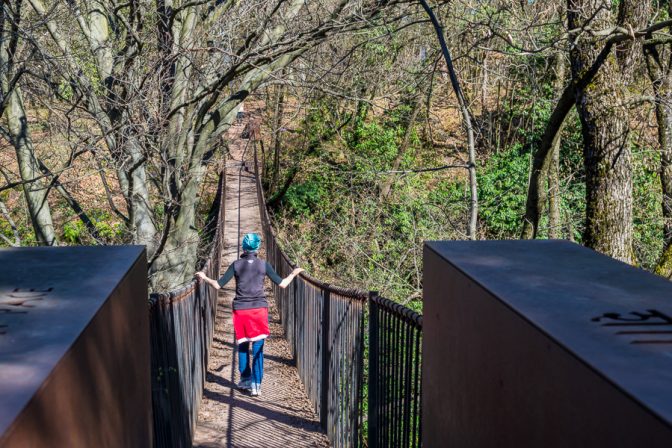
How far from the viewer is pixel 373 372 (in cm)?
528

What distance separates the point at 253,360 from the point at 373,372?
11.9ft

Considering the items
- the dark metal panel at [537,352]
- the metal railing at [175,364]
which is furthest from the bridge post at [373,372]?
the dark metal panel at [537,352]

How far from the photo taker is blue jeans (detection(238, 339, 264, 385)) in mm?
8719

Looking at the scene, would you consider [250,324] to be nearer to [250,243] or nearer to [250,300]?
[250,300]

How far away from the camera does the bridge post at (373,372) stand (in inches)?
205

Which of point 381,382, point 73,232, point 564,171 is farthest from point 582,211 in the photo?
point 381,382

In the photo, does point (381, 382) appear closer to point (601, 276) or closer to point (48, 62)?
point (601, 276)

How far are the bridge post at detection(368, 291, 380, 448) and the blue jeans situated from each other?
343 centimetres

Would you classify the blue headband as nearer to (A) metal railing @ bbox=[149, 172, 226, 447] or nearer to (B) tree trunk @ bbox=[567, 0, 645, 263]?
(A) metal railing @ bbox=[149, 172, 226, 447]

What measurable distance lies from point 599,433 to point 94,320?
1509mm

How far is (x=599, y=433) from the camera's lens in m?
1.63

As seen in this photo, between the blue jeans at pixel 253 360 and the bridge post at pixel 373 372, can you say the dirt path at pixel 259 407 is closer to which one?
the blue jeans at pixel 253 360

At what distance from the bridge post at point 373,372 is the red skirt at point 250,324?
3493mm

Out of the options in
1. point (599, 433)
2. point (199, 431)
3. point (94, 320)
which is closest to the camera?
point (599, 433)
